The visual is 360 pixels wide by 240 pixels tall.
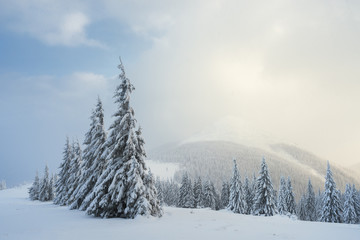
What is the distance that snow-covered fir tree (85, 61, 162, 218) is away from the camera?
1620 centimetres

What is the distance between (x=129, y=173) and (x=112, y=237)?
23.6 feet

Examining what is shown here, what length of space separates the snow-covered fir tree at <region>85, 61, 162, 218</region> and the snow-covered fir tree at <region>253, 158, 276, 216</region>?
3297 cm

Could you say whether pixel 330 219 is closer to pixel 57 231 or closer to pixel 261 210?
pixel 261 210

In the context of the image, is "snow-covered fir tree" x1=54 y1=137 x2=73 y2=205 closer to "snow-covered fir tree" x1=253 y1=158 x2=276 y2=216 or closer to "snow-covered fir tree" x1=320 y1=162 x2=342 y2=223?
"snow-covered fir tree" x1=253 y1=158 x2=276 y2=216

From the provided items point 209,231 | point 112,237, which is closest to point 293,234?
point 209,231

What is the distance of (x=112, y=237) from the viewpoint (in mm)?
9898

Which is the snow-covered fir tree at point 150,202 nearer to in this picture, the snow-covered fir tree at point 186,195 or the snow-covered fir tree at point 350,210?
the snow-covered fir tree at point 186,195

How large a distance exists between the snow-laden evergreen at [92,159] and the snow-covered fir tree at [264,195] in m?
32.0

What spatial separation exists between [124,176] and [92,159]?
33.9 feet

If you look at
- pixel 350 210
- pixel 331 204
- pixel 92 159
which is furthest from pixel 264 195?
pixel 92 159

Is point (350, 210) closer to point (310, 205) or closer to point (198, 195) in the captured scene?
point (310, 205)

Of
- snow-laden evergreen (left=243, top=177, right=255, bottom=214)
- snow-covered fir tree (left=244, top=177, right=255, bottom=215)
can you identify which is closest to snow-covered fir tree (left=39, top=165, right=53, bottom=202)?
snow-laden evergreen (left=243, top=177, right=255, bottom=214)

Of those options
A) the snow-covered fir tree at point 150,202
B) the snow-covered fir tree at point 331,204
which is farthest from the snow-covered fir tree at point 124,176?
the snow-covered fir tree at point 331,204

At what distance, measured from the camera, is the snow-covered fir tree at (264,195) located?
43938 mm
